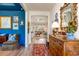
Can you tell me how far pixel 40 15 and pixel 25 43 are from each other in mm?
2723

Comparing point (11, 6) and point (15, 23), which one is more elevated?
point (11, 6)

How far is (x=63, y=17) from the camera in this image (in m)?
4.95

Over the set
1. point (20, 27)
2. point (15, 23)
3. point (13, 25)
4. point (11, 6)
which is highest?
point (11, 6)

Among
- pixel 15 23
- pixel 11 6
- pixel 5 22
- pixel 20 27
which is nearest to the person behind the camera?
pixel 11 6

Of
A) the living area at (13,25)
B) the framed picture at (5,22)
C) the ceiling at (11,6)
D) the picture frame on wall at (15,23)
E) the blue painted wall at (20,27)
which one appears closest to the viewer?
the ceiling at (11,6)

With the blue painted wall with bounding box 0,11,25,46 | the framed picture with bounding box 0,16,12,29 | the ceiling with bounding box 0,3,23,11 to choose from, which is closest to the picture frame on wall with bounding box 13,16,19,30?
the blue painted wall with bounding box 0,11,25,46

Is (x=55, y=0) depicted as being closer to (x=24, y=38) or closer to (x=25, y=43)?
(x=25, y=43)

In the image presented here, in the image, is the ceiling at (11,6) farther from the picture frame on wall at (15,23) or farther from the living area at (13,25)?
the picture frame on wall at (15,23)

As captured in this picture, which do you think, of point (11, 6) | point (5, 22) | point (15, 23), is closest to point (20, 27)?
point (15, 23)

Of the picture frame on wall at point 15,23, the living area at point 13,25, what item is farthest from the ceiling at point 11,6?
the picture frame on wall at point 15,23

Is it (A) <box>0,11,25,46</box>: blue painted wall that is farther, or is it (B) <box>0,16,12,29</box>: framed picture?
(B) <box>0,16,12,29</box>: framed picture

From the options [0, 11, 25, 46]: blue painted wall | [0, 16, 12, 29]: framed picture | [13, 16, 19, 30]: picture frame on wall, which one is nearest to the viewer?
[0, 11, 25, 46]: blue painted wall

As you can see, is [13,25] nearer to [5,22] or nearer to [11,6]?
A: [5,22]

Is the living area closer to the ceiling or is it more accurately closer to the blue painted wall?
the blue painted wall
